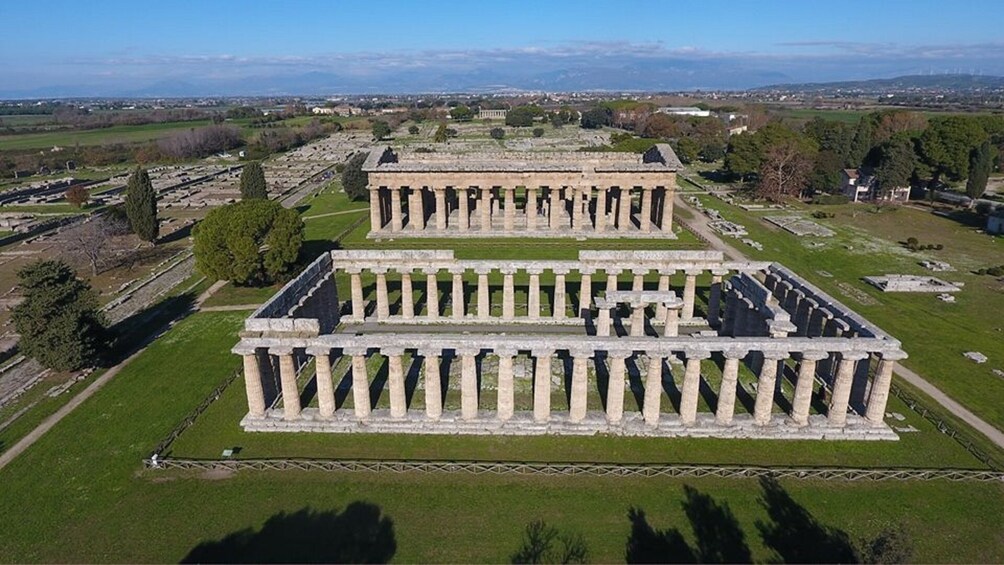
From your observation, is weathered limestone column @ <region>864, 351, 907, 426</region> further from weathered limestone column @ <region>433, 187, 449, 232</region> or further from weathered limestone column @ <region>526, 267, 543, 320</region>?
weathered limestone column @ <region>433, 187, 449, 232</region>

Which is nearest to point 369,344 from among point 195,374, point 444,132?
point 195,374

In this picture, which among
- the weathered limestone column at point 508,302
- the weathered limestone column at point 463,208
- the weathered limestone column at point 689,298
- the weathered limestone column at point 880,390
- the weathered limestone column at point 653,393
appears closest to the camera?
the weathered limestone column at point 880,390

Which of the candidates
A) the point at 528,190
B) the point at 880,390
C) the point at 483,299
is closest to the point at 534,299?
the point at 483,299

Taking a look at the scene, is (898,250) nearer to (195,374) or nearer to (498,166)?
(498,166)

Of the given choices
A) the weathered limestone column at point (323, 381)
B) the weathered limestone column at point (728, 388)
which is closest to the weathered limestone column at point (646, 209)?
the weathered limestone column at point (728, 388)

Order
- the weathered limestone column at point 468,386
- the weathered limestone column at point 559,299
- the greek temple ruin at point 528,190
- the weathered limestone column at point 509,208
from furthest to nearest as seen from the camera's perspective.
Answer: the weathered limestone column at point 509,208 < the greek temple ruin at point 528,190 < the weathered limestone column at point 559,299 < the weathered limestone column at point 468,386

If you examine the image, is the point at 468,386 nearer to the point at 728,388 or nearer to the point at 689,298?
the point at 728,388

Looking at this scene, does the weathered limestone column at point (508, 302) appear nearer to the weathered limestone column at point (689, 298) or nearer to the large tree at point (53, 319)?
the weathered limestone column at point (689, 298)
